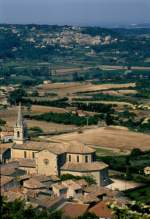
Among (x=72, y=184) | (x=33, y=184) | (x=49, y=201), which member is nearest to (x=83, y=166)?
(x=72, y=184)

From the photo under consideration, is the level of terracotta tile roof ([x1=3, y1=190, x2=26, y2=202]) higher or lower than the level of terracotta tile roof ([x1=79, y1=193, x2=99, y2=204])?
higher

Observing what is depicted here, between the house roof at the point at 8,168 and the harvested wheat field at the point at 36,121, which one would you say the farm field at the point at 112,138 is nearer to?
the harvested wheat field at the point at 36,121

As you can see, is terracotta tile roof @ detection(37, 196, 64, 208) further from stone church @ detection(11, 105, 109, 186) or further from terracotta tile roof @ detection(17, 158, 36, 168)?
terracotta tile roof @ detection(17, 158, 36, 168)

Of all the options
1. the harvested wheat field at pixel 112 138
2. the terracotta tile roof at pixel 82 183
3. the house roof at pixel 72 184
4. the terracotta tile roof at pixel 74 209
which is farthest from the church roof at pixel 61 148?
the harvested wheat field at pixel 112 138

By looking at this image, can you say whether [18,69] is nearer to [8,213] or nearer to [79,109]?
[79,109]

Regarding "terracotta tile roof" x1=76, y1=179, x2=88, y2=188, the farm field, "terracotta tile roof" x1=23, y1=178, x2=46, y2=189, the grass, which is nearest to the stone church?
"terracotta tile roof" x1=76, y1=179, x2=88, y2=188

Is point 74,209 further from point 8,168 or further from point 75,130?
point 75,130

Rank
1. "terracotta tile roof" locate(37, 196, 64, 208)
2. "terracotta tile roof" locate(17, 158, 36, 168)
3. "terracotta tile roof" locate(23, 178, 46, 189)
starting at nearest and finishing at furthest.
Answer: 1. "terracotta tile roof" locate(37, 196, 64, 208)
2. "terracotta tile roof" locate(23, 178, 46, 189)
3. "terracotta tile roof" locate(17, 158, 36, 168)

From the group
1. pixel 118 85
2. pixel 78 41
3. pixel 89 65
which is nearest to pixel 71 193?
pixel 118 85
